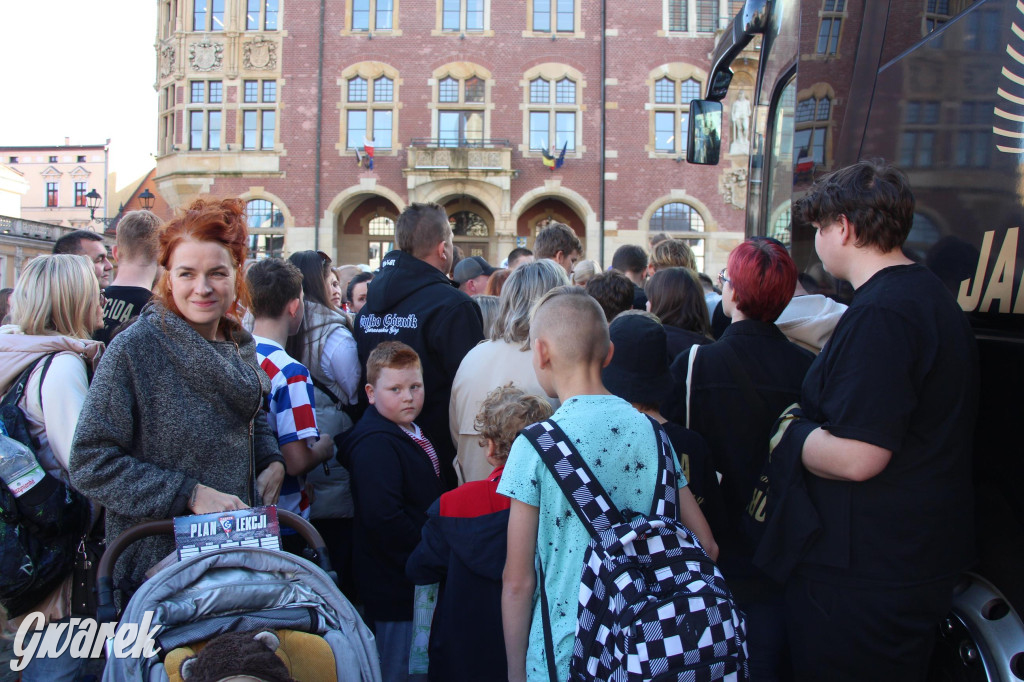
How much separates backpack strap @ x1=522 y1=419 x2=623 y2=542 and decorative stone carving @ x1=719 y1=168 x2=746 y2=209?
24859mm

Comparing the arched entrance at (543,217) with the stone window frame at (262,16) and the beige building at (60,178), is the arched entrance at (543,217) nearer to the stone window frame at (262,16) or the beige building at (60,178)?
the stone window frame at (262,16)

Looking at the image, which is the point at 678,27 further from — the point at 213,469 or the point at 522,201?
the point at 213,469

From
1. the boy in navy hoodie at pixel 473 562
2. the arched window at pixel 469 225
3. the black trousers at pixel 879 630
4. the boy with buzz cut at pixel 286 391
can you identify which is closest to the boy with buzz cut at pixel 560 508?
the boy in navy hoodie at pixel 473 562

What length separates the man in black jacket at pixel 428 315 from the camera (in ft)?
13.1

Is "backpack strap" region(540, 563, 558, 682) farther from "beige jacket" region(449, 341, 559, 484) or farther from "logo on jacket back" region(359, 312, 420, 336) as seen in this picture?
"logo on jacket back" region(359, 312, 420, 336)

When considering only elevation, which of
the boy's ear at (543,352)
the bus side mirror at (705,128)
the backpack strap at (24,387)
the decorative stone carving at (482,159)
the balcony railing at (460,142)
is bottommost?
the backpack strap at (24,387)

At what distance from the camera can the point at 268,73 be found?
83.7 ft

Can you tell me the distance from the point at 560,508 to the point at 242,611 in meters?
0.96

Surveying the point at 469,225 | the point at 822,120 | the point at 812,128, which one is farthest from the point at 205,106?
the point at 822,120

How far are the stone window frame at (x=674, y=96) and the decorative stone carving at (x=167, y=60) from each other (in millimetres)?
16953

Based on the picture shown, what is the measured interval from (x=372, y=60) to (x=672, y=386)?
25.3m

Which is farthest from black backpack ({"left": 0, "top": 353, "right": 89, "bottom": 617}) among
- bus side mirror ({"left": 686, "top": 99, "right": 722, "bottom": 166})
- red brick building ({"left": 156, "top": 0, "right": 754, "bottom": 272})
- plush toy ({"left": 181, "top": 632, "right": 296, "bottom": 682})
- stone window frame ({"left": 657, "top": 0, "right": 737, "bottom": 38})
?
stone window frame ({"left": 657, "top": 0, "right": 737, "bottom": 38})

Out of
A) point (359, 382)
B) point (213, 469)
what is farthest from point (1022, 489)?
point (359, 382)

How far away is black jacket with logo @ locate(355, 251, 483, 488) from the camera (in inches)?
158
